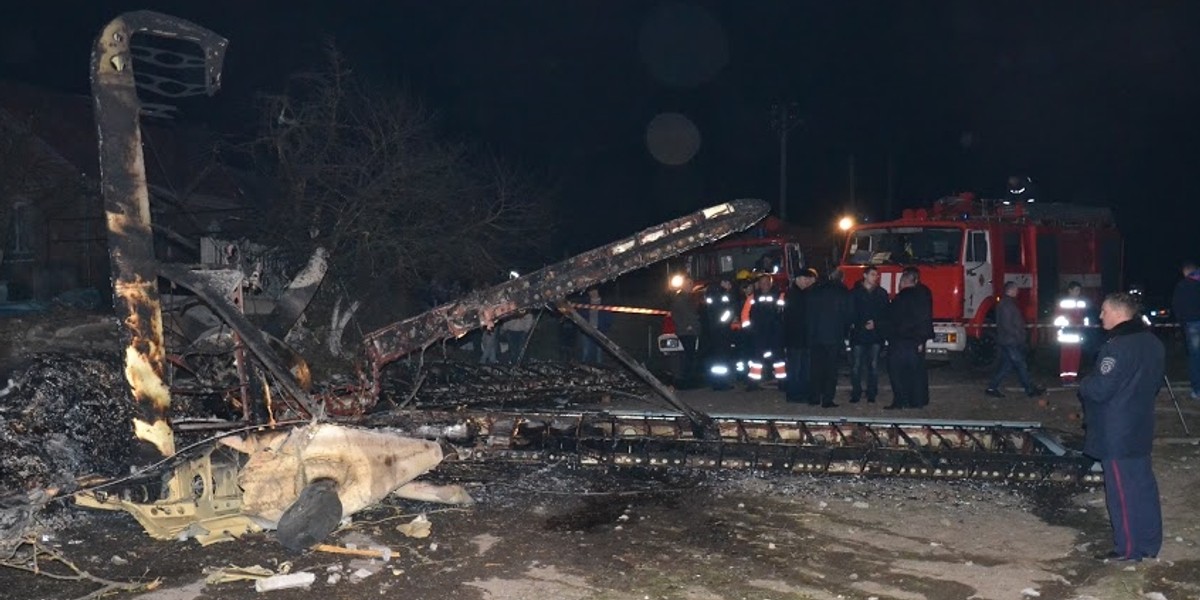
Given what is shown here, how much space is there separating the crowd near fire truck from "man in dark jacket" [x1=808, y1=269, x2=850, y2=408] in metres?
3.39

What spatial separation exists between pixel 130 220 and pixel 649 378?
160 inches

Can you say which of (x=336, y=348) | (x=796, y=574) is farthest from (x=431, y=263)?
(x=796, y=574)

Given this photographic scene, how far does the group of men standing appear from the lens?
1173cm

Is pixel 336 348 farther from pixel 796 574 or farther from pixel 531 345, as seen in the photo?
pixel 796 574

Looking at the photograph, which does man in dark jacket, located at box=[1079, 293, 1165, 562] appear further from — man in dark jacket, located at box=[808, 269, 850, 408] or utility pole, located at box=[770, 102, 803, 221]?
utility pole, located at box=[770, 102, 803, 221]

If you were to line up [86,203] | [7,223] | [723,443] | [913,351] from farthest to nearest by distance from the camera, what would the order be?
[86,203], [7,223], [913,351], [723,443]

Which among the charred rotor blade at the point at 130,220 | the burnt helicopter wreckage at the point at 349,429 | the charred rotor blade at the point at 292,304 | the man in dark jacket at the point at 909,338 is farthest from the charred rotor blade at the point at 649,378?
the man in dark jacket at the point at 909,338

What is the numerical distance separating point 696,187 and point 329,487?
177 ft

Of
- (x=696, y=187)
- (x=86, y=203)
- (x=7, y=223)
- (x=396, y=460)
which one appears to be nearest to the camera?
(x=396, y=460)

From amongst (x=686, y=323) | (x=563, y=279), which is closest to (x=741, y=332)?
(x=686, y=323)

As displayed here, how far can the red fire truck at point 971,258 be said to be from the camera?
15438 mm

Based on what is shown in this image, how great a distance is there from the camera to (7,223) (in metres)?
21.5

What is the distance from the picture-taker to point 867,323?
12.2 metres

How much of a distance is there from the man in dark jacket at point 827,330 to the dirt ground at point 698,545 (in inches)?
152
